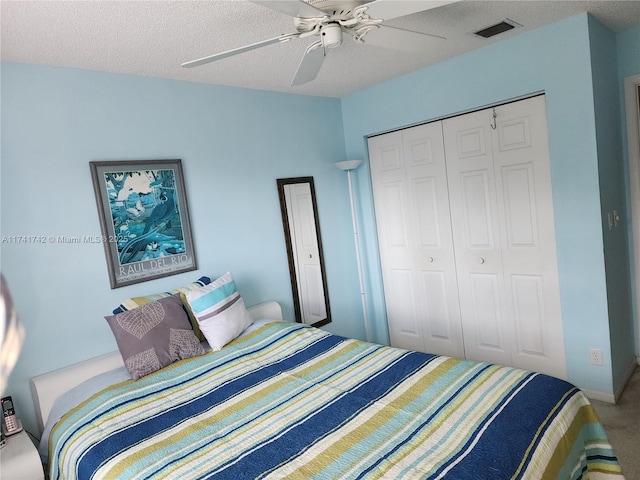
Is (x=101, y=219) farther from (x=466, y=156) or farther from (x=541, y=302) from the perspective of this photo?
(x=541, y=302)

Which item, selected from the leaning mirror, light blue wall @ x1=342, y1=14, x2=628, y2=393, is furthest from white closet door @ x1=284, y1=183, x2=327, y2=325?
light blue wall @ x1=342, y1=14, x2=628, y2=393

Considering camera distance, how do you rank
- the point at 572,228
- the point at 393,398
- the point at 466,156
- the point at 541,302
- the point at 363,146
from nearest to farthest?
1. the point at 393,398
2. the point at 572,228
3. the point at 541,302
4. the point at 466,156
5. the point at 363,146

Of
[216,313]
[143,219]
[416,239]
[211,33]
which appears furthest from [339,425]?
[416,239]

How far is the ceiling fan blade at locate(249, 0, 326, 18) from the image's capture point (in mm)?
1414

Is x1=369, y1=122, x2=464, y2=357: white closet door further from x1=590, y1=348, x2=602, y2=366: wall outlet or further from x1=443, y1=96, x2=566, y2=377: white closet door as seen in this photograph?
x1=590, y1=348, x2=602, y2=366: wall outlet

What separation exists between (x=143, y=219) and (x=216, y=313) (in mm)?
719

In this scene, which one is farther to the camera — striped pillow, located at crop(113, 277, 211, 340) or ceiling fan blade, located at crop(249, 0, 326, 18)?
striped pillow, located at crop(113, 277, 211, 340)

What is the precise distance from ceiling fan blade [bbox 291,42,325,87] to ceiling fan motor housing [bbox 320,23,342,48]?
0.08m

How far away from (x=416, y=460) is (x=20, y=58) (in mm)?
2533

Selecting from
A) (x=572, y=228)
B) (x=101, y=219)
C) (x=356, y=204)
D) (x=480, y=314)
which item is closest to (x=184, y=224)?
(x=101, y=219)

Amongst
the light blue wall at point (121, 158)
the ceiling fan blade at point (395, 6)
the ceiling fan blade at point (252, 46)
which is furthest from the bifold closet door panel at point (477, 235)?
the ceiling fan blade at point (252, 46)

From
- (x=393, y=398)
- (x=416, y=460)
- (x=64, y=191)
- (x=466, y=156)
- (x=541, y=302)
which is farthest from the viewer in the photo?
(x=466, y=156)

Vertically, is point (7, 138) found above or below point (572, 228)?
above

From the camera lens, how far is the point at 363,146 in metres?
3.80
